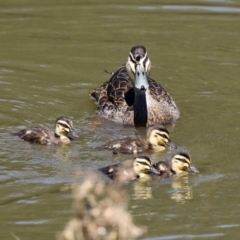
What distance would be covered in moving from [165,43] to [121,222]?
28.3 feet

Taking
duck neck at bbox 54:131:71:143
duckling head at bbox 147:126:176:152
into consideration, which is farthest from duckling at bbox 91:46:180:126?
duck neck at bbox 54:131:71:143

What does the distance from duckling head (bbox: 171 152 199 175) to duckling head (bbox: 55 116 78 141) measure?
53.5 inches

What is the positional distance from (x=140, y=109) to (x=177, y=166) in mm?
2113

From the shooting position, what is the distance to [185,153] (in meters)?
8.28

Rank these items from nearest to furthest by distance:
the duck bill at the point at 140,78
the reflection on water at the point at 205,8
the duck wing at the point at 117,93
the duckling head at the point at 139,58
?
the duck bill at the point at 140,78 → the duckling head at the point at 139,58 → the duck wing at the point at 117,93 → the reflection on water at the point at 205,8

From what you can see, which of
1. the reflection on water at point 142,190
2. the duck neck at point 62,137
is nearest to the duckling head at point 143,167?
the reflection on water at point 142,190

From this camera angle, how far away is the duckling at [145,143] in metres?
8.80

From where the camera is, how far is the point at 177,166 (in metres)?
8.19

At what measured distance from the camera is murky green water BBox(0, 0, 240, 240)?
23.6 ft

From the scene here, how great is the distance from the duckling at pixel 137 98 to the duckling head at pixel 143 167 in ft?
5.93

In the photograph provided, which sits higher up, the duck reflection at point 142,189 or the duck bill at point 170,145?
the duck bill at point 170,145

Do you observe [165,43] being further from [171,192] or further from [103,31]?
[171,192]

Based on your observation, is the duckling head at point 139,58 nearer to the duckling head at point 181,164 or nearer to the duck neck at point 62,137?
the duck neck at point 62,137

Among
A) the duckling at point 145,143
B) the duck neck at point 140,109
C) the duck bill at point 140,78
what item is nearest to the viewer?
the duckling at point 145,143
